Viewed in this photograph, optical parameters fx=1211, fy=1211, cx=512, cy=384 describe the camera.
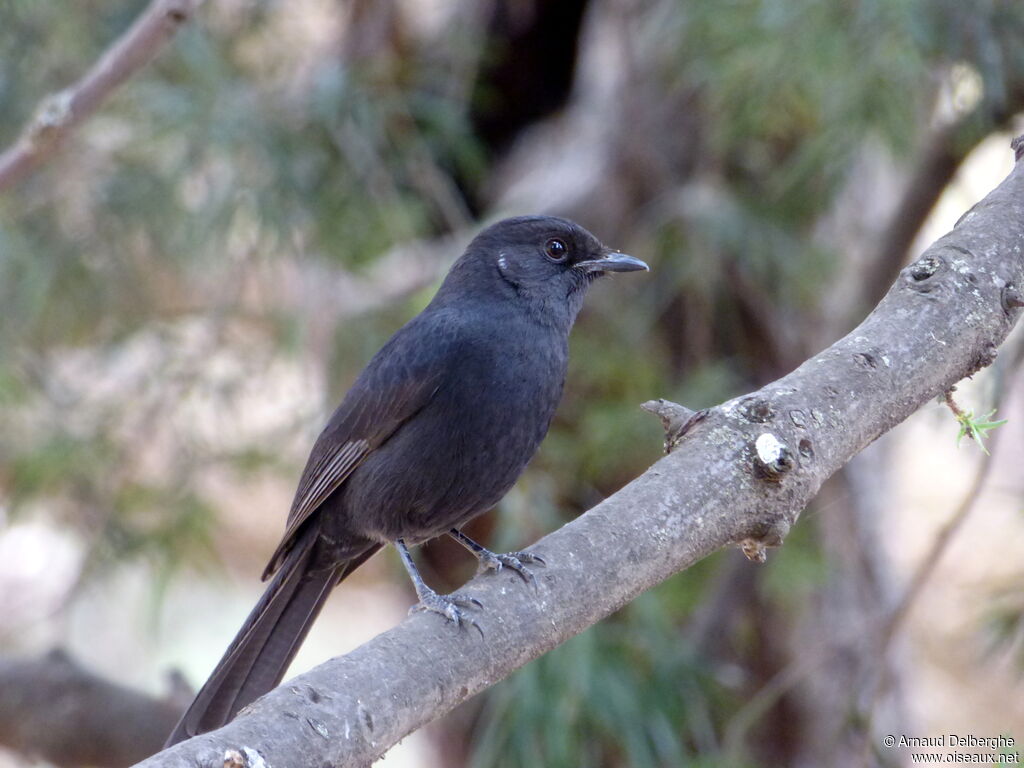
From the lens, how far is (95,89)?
2.87 meters

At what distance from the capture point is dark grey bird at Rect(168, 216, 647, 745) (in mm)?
3256

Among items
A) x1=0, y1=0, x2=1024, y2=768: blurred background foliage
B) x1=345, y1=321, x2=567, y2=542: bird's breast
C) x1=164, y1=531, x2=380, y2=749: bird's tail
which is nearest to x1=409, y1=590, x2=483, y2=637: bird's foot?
x1=345, y1=321, x2=567, y2=542: bird's breast

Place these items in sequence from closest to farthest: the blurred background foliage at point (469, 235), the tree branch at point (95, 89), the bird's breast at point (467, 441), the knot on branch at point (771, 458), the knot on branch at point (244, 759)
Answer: the knot on branch at point (244, 759) < the knot on branch at point (771, 458) < the tree branch at point (95, 89) < the bird's breast at point (467, 441) < the blurred background foliage at point (469, 235)

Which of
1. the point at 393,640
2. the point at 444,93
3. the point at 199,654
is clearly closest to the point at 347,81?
the point at 444,93

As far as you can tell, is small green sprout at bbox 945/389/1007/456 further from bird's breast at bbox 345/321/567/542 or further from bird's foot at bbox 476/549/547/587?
bird's breast at bbox 345/321/567/542

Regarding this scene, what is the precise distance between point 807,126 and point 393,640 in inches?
157

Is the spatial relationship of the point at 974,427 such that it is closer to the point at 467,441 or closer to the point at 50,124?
the point at 467,441

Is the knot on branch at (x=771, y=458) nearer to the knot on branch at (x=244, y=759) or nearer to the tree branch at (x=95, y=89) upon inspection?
the knot on branch at (x=244, y=759)

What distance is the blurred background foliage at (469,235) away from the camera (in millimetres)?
4344

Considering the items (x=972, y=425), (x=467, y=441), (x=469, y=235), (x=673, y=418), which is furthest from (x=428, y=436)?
(x=469, y=235)

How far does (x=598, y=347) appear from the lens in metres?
5.39

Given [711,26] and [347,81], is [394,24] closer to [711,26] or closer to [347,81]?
[347,81]

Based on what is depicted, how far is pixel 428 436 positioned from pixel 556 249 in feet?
2.72

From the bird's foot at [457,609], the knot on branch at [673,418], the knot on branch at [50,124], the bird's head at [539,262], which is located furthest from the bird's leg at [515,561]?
the knot on branch at [50,124]
